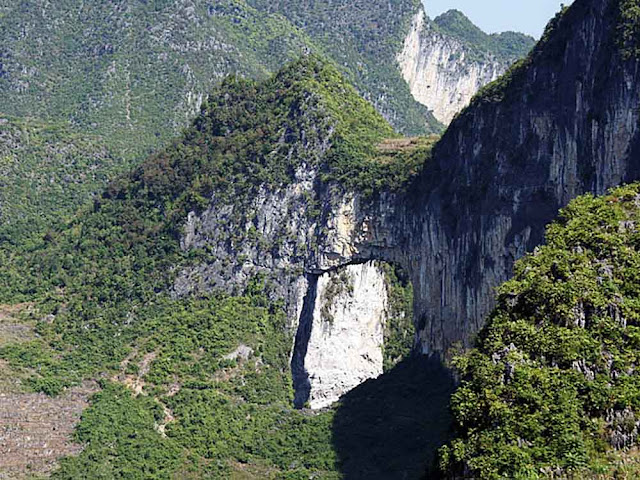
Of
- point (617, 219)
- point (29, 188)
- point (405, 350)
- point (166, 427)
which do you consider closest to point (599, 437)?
point (617, 219)

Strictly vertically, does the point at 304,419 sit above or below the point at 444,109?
below

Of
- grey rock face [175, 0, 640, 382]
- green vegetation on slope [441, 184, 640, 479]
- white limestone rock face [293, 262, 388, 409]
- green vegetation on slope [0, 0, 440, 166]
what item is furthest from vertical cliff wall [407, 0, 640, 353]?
green vegetation on slope [0, 0, 440, 166]

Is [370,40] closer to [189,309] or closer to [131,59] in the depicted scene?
[131,59]

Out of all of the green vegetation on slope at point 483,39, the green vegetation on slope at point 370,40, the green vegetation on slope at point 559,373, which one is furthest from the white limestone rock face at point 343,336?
the green vegetation on slope at point 483,39

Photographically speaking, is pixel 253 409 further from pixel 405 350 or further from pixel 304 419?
pixel 405 350

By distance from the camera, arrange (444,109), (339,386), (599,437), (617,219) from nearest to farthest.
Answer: (599,437) < (617,219) < (339,386) < (444,109)

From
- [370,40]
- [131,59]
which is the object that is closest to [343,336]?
[131,59]
